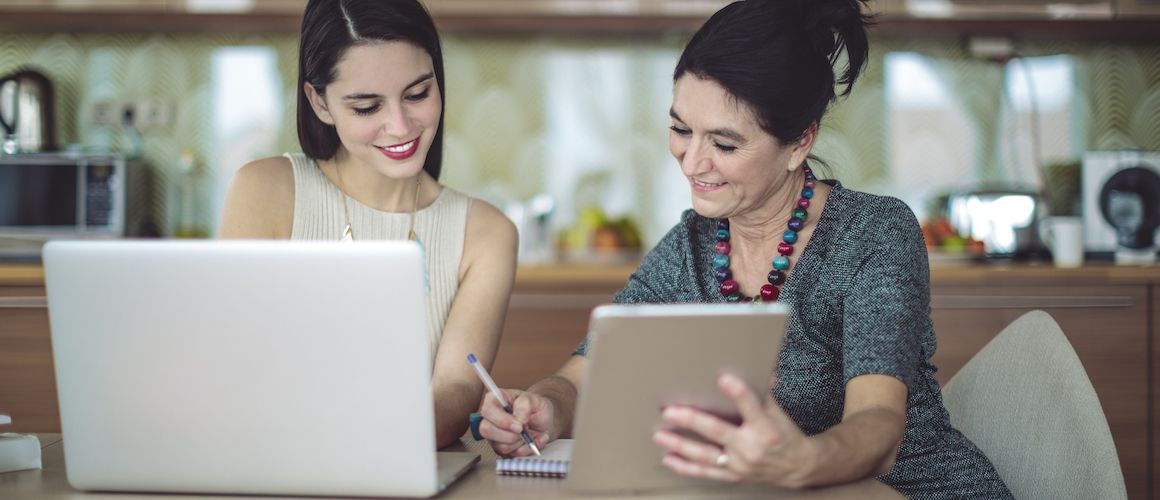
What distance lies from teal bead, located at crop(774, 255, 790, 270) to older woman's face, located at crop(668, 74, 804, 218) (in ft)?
0.28

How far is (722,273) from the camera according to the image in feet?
5.14

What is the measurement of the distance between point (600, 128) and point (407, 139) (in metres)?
2.05

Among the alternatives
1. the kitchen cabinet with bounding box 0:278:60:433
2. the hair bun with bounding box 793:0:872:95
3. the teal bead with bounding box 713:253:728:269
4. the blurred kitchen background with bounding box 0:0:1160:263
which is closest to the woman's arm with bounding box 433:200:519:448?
the teal bead with bounding box 713:253:728:269

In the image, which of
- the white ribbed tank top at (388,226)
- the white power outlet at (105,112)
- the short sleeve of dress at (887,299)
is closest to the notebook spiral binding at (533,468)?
the short sleeve of dress at (887,299)

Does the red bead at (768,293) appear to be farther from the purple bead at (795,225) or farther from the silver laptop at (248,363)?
the silver laptop at (248,363)

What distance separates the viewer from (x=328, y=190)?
5.85 ft

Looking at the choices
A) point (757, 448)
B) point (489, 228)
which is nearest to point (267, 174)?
point (489, 228)

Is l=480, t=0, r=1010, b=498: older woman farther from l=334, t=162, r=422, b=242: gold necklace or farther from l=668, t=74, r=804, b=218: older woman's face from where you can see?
l=334, t=162, r=422, b=242: gold necklace

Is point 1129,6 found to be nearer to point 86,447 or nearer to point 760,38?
point 760,38

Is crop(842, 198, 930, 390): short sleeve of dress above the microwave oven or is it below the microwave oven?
below

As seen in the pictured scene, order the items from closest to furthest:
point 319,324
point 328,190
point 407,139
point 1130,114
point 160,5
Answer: point 319,324, point 407,139, point 328,190, point 160,5, point 1130,114

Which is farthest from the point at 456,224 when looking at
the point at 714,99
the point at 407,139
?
the point at 714,99

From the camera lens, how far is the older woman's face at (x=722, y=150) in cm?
145

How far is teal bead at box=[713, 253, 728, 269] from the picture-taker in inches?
61.9
